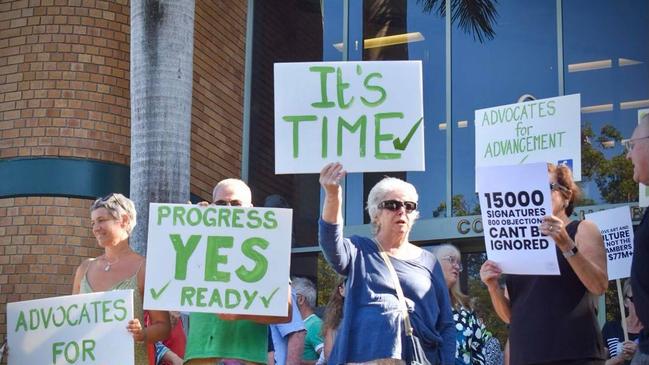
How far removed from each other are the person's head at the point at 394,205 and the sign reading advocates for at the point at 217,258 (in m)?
0.50

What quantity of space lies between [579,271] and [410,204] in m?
0.87

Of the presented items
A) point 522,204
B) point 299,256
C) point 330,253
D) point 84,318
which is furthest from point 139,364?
point 299,256

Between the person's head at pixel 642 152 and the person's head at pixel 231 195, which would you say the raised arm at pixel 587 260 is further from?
the person's head at pixel 231 195

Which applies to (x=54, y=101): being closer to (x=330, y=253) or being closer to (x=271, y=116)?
(x=271, y=116)

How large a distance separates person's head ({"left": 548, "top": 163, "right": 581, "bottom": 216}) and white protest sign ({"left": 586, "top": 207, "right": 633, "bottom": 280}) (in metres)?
1.76

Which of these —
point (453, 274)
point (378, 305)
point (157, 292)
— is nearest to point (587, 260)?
point (378, 305)

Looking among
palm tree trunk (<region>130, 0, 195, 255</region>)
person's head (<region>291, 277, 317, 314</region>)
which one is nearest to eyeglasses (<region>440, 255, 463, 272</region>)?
person's head (<region>291, 277, 317, 314</region>)

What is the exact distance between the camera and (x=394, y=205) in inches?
194

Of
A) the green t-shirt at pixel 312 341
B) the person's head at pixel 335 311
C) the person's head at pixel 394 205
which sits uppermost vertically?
the person's head at pixel 394 205

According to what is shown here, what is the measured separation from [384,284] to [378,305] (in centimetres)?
11

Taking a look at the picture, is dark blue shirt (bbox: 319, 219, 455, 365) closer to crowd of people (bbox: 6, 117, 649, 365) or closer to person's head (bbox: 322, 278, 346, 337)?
crowd of people (bbox: 6, 117, 649, 365)

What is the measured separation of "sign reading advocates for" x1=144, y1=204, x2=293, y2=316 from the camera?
507 cm

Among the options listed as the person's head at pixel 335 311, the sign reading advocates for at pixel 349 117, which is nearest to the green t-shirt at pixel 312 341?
the person's head at pixel 335 311

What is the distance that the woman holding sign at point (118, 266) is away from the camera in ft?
17.7
